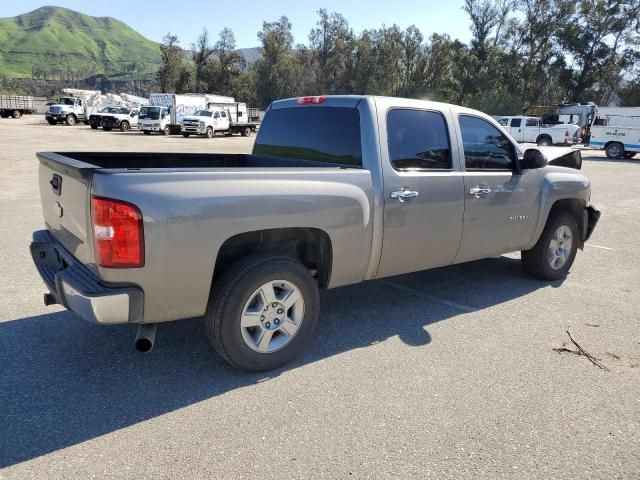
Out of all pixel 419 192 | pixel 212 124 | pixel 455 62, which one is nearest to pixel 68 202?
pixel 419 192

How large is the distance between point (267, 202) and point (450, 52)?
66126 millimetres

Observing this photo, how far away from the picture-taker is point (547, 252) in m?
5.51

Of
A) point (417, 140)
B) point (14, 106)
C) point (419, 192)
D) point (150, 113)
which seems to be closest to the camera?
point (419, 192)

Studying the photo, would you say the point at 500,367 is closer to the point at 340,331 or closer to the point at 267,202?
the point at 340,331

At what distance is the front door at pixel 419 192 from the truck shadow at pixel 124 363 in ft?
1.90

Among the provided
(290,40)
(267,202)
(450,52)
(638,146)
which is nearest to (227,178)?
(267,202)

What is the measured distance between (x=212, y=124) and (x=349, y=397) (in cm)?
3455

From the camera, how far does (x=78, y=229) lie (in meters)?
3.03

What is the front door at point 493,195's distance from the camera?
457cm

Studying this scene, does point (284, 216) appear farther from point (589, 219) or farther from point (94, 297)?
point (589, 219)

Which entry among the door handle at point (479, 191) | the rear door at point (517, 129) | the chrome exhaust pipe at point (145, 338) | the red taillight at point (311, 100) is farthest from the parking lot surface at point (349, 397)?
the rear door at point (517, 129)

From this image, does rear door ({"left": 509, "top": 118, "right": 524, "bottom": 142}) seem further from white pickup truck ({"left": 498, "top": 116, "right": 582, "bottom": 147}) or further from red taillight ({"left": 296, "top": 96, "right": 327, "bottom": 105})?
red taillight ({"left": 296, "top": 96, "right": 327, "bottom": 105})

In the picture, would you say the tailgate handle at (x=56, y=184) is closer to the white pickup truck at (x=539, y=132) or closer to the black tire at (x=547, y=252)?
the black tire at (x=547, y=252)

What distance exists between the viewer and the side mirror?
4773 mm
